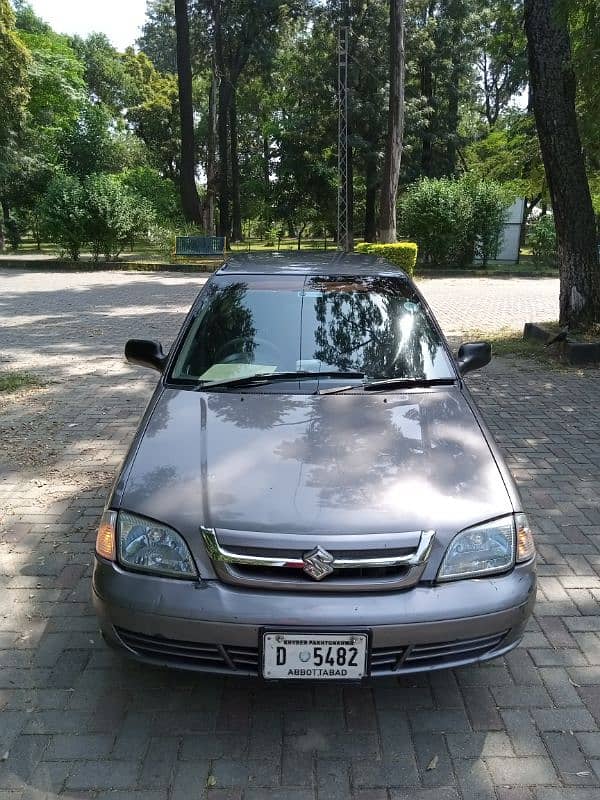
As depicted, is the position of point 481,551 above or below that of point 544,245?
below

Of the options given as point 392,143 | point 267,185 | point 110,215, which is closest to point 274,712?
point 392,143

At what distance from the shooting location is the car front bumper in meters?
2.25

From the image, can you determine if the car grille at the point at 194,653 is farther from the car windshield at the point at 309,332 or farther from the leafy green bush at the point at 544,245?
the leafy green bush at the point at 544,245

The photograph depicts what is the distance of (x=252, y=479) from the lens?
8.45ft

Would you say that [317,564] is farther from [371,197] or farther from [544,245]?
[371,197]

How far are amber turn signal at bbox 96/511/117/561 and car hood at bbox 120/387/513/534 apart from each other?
0.08 m

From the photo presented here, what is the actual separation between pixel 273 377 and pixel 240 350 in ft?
1.08

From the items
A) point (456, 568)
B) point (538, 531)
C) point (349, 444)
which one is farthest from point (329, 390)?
point (538, 531)

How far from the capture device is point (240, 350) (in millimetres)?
3646

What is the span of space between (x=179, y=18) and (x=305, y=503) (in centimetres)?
2929

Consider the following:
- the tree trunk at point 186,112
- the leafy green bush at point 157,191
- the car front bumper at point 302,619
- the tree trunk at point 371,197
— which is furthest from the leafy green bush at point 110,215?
the car front bumper at point 302,619

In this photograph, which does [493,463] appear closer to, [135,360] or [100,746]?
[100,746]

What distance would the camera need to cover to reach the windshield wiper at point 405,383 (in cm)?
335

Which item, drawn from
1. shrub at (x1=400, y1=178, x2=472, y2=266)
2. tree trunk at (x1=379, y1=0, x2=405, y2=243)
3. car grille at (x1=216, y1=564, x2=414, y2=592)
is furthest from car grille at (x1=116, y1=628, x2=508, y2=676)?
shrub at (x1=400, y1=178, x2=472, y2=266)
